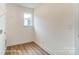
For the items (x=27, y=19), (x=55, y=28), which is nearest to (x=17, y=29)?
(x=27, y=19)

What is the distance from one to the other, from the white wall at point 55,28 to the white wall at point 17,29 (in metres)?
0.27

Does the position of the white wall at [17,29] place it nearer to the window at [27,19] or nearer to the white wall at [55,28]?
the window at [27,19]

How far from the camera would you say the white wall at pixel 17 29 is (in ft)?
4.20

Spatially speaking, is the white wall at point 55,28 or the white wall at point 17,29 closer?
the white wall at point 17,29

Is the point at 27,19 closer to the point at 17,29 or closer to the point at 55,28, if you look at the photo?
the point at 17,29

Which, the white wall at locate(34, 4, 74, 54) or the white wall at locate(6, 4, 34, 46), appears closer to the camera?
the white wall at locate(6, 4, 34, 46)

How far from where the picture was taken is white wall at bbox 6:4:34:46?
1279mm

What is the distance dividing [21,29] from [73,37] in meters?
0.90

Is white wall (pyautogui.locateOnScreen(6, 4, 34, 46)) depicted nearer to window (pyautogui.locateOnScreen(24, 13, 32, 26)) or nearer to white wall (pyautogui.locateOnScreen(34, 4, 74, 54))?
window (pyautogui.locateOnScreen(24, 13, 32, 26))

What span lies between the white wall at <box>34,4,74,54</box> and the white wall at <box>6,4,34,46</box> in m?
0.27

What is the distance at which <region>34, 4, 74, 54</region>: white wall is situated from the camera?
1.40m

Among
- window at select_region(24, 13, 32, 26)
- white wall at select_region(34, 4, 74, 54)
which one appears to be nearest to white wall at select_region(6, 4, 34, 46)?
window at select_region(24, 13, 32, 26)

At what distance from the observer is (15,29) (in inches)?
53.4

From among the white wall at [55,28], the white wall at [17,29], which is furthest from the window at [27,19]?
the white wall at [55,28]
